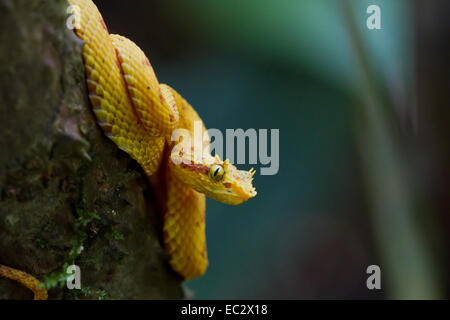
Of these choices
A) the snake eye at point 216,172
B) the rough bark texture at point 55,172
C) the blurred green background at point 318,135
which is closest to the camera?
the rough bark texture at point 55,172

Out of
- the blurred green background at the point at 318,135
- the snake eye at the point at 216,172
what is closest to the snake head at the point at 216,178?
the snake eye at the point at 216,172

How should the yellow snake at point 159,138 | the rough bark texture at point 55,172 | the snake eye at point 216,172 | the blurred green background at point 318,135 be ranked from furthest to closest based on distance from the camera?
1. the blurred green background at point 318,135
2. the snake eye at point 216,172
3. the yellow snake at point 159,138
4. the rough bark texture at point 55,172

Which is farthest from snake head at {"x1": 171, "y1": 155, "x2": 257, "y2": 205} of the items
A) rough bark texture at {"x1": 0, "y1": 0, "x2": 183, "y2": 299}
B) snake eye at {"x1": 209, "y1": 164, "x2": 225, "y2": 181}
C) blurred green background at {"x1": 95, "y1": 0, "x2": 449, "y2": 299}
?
blurred green background at {"x1": 95, "y1": 0, "x2": 449, "y2": 299}

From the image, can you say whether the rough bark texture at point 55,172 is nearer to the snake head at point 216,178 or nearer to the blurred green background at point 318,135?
the snake head at point 216,178

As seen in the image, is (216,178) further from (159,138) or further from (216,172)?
(159,138)

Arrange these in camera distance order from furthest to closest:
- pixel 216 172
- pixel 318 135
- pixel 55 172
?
pixel 318 135 → pixel 216 172 → pixel 55 172

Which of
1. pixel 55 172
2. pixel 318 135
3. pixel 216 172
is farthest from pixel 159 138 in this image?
pixel 318 135

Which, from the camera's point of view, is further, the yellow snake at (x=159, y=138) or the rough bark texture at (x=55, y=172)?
the yellow snake at (x=159, y=138)

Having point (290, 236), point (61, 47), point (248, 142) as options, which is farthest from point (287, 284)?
point (61, 47)
